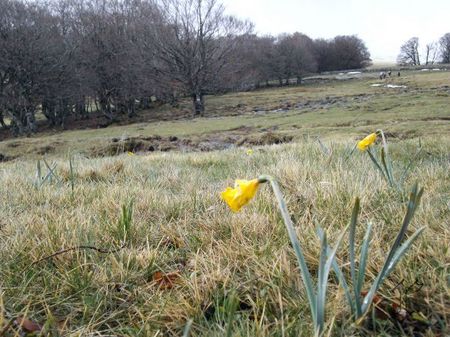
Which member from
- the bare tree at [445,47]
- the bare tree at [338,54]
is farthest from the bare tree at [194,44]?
the bare tree at [445,47]

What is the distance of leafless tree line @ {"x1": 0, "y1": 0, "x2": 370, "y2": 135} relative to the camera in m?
33.1

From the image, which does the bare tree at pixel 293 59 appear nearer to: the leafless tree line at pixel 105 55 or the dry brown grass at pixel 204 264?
the leafless tree line at pixel 105 55

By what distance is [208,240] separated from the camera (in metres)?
1.91

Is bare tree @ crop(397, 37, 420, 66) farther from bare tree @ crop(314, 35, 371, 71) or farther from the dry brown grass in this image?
the dry brown grass

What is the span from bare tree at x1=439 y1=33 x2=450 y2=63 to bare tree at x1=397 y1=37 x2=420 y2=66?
6.20 meters

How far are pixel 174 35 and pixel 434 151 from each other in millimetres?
37171

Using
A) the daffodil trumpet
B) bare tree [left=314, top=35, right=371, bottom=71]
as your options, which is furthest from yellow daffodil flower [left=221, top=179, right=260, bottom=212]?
bare tree [left=314, top=35, right=371, bottom=71]

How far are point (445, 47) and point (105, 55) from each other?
98742 millimetres

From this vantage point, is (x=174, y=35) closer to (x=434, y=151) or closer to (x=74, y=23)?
(x=74, y=23)

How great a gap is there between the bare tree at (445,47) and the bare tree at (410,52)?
6.20 metres

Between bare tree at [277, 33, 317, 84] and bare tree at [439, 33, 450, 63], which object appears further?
bare tree at [439, 33, 450, 63]

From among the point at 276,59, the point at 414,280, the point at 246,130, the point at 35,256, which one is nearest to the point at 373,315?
the point at 414,280

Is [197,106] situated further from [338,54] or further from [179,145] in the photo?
[338,54]

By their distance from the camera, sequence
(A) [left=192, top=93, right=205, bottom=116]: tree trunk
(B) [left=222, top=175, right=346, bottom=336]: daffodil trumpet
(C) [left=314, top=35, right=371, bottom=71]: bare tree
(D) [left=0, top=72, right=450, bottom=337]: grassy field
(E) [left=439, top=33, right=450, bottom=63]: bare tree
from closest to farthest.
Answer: (B) [left=222, top=175, right=346, bottom=336]: daffodil trumpet < (D) [left=0, top=72, right=450, bottom=337]: grassy field < (A) [left=192, top=93, right=205, bottom=116]: tree trunk < (C) [left=314, top=35, right=371, bottom=71]: bare tree < (E) [left=439, top=33, right=450, bottom=63]: bare tree
